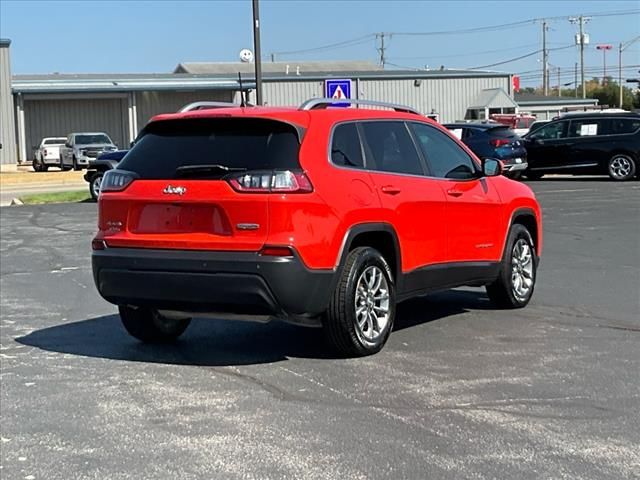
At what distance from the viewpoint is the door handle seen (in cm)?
675

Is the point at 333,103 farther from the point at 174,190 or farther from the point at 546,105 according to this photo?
the point at 546,105

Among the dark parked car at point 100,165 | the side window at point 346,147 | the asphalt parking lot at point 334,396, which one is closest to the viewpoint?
the asphalt parking lot at point 334,396

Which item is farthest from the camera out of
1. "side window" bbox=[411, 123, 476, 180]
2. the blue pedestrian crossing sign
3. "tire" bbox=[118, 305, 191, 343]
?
the blue pedestrian crossing sign

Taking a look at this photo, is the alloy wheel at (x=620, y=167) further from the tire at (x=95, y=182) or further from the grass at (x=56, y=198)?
the grass at (x=56, y=198)

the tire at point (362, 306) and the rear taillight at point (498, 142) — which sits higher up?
the rear taillight at point (498, 142)

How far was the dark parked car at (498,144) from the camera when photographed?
23766 mm

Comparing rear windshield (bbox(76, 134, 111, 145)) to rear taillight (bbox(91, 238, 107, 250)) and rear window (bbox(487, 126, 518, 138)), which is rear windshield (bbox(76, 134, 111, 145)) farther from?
rear taillight (bbox(91, 238, 107, 250))

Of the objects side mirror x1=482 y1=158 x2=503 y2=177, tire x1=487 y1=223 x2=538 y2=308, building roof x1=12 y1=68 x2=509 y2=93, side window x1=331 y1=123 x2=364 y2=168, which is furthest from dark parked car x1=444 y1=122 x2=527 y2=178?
building roof x1=12 y1=68 x2=509 y2=93

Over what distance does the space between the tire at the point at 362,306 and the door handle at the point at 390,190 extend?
17.9 inches

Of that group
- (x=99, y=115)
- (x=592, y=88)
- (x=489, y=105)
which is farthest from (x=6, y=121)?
(x=592, y=88)

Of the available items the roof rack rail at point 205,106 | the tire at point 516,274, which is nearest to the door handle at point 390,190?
the roof rack rail at point 205,106

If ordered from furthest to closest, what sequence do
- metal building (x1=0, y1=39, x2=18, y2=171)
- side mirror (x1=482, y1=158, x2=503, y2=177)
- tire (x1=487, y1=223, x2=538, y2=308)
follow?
metal building (x1=0, y1=39, x2=18, y2=171), tire (x1=487, y1=223, x2=538, y2=308), side mirror (x1=482, y1=158, x2=503, y2=177)

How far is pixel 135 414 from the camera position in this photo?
5453mm

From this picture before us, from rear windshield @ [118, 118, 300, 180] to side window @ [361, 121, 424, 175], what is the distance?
2.95 ft
